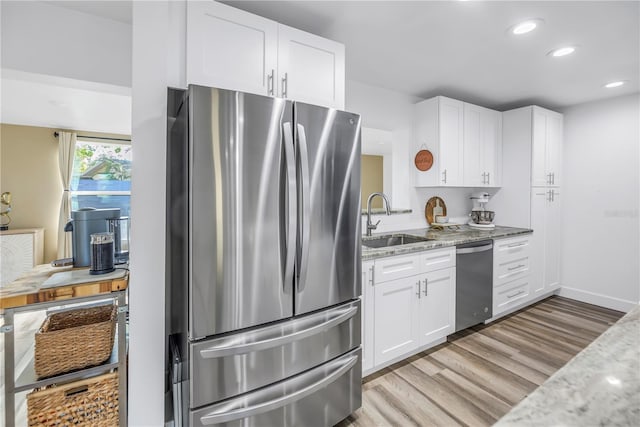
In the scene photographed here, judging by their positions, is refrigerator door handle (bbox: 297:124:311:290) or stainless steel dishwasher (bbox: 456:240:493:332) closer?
refrigerator door handle (bbox: 297:124:311:290)

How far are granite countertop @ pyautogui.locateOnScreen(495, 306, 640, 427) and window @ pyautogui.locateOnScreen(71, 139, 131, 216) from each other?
21.4 ft

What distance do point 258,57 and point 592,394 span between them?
1.87m

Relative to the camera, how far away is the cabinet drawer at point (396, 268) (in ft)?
6.75

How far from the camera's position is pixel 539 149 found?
3.41 metres

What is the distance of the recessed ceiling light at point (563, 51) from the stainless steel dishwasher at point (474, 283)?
1651 millimetres

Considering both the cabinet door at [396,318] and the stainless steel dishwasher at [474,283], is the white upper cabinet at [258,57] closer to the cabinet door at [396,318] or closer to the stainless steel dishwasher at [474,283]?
the cabinet door at [396,318]

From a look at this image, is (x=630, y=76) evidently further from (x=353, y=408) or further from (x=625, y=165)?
(x=353, y=408)

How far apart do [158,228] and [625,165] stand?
15.4ft

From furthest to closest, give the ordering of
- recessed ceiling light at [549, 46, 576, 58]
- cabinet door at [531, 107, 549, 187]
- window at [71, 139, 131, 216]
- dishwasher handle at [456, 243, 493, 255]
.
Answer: window at [71, 139, 131, 216] → cabinet door at [531, 107, 549, 187] → dishwasher handle at [456, 243, 493, 255] → recessed ceiling light at [549, 46, 576, 58]

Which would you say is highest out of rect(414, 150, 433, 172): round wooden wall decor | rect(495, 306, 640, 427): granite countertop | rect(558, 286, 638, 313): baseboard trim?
rect(414, 150, 433, 172): round wooden wall decor

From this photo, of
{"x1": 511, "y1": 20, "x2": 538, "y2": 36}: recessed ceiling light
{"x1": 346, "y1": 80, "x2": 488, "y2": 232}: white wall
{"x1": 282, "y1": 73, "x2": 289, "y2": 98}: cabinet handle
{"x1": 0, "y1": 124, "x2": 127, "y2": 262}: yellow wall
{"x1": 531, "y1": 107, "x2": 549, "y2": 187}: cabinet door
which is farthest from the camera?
{"x1": 0, "y1": 124, "x2": 127, "y2": 262}: yellow wall

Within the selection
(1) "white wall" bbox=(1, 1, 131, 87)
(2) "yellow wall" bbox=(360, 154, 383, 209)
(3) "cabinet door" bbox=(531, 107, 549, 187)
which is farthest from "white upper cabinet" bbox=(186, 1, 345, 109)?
(2) "yellow wall" bbox=(360, 154, 383, 209)

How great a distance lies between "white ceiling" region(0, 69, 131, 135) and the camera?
3.05 metres

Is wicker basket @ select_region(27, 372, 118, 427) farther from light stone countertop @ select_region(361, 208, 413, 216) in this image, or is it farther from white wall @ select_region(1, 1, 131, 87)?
light stone countertop @ select_region(361, 208, 413, 216)
